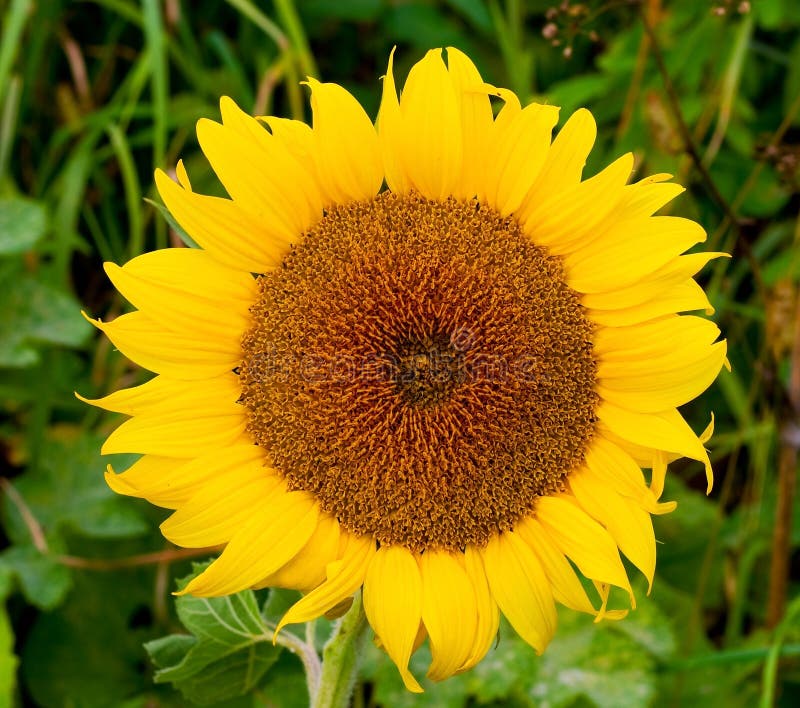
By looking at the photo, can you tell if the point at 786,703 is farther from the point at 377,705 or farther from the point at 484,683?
the point at 377,705

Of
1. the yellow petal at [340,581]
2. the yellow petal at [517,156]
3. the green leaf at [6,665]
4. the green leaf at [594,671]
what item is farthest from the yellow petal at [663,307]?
the green leaf at [6,665]

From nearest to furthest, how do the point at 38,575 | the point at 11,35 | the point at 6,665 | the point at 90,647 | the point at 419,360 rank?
the point at 419,360 < the point at 6,665 < the point at 38,575 < the point at 90,647 < the point at 11,35

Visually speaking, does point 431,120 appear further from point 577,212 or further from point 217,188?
point 217,188

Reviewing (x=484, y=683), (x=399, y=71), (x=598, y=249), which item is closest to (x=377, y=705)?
(x=484, y=683)

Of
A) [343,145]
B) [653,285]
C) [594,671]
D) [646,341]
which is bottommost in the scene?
[594,671]

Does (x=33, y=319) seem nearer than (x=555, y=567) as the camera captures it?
No

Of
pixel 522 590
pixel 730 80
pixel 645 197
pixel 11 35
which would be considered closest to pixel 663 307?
pixel 645 197

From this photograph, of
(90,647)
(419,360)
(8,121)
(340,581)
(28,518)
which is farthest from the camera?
(8,121)
